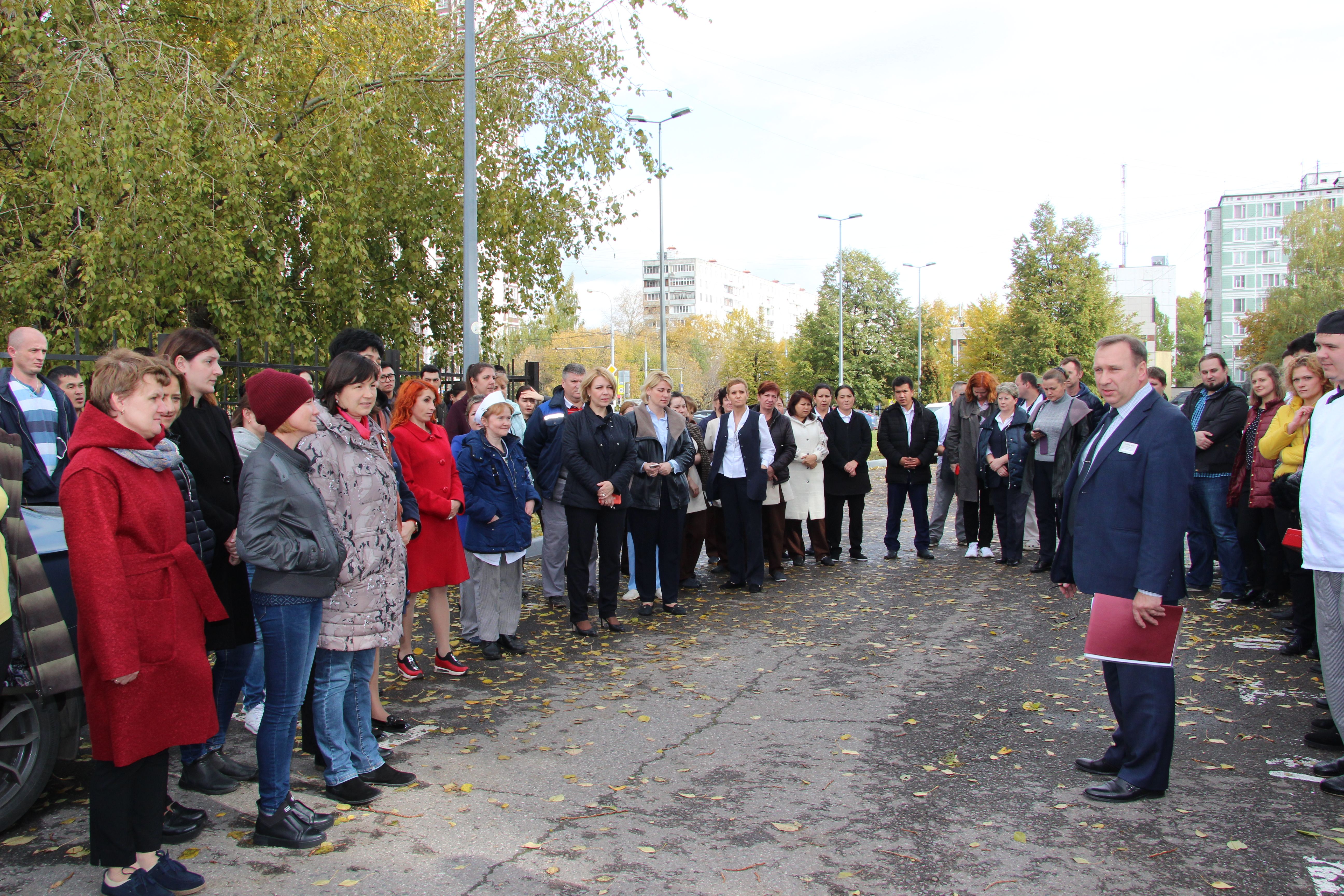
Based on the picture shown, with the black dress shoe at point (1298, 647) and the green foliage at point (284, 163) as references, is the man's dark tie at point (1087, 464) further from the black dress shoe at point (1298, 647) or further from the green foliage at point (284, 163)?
the green foliage at point (284, 163)

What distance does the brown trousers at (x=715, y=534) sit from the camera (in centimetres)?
1081

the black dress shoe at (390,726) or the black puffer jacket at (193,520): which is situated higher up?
the black puffer jacket at (193,520)

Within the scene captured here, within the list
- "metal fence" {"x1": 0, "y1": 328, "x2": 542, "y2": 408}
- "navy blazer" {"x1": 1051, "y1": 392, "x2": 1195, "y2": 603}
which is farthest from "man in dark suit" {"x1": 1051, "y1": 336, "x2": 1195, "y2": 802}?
"metal fence" {"x1": 0, "y1": 328, "x2": 542, "y2": 408}

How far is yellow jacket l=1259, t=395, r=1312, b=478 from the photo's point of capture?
6906mm

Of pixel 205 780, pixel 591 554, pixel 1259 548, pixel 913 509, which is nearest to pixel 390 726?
pixel 205 780

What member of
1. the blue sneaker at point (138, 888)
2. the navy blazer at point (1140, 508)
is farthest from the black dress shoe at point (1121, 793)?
the blue sneaker at point (138, 888)

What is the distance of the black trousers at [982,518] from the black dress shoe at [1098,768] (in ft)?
22.5

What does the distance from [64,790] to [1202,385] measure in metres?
10.1

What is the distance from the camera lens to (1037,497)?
10.5m

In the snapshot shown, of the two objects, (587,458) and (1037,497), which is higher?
(587,458)

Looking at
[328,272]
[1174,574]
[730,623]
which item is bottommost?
[730,623]

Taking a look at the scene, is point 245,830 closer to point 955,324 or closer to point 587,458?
point 587,458

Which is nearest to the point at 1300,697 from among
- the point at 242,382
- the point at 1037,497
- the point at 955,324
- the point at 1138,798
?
the point at 1138,798

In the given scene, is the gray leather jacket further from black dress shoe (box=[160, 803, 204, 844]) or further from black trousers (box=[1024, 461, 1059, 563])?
black trousers (box=[1024, 461, 1059, 563])
